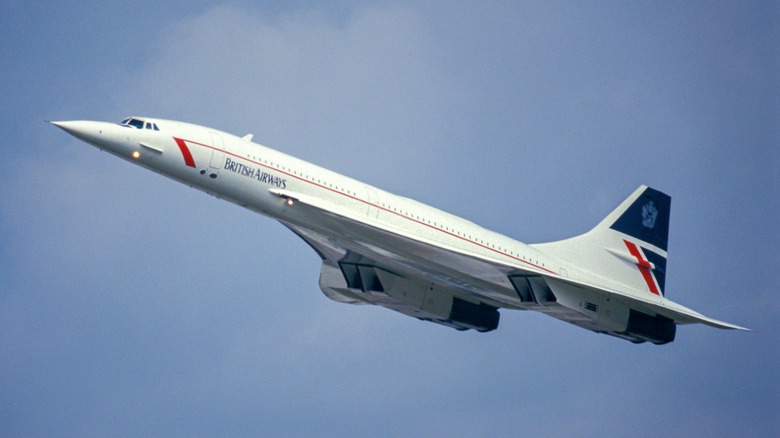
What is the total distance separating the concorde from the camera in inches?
812

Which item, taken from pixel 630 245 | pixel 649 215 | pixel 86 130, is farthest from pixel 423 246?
pixel 649 215

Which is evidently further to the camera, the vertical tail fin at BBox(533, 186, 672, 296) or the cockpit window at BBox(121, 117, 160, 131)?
the vertical tail fin at BBox(533, 186, 672, 296)

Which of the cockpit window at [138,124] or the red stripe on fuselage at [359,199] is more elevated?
the cockpit window at [138,124]

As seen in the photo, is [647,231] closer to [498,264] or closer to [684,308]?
[684,308]

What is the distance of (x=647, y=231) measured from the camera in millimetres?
26250

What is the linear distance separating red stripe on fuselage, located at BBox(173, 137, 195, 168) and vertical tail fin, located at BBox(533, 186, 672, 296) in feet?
27.2

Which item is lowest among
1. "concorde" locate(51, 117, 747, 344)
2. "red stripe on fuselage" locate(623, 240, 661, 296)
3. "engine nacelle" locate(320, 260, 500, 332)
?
"engine nacelle" locate(320, 260, 500, 332)

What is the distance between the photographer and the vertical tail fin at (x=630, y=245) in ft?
82.6

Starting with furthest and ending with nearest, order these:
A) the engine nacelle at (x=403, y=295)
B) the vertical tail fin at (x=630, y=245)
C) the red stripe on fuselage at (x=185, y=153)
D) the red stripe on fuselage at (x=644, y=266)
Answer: the red stripe on fuselage at (x=644, y=266) < the vertical tail fin at (x=630, y=245) < the engine nacelle at (x=403, y=295) < the red stripe on fuselage at (x=185, y=153)

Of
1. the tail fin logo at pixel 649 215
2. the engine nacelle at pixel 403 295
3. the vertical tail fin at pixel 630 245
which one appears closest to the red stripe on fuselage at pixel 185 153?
the engine nacelle at pixel 403 295

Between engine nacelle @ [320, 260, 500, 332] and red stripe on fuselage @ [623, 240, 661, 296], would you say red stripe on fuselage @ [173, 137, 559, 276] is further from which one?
red stripe on fuselage @ [623, 240, 661, 296]

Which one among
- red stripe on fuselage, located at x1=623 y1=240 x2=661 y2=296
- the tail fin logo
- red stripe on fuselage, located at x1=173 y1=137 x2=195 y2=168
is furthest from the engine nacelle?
red stripe on fuselage, located at x1=173 y1=137 x2=195 y2=168

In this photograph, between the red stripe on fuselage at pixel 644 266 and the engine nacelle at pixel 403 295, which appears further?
the red stripe on fuselage at pixel 644 266

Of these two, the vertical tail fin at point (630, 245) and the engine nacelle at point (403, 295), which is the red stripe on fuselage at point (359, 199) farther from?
the engine nacelle at point (403, 295)
